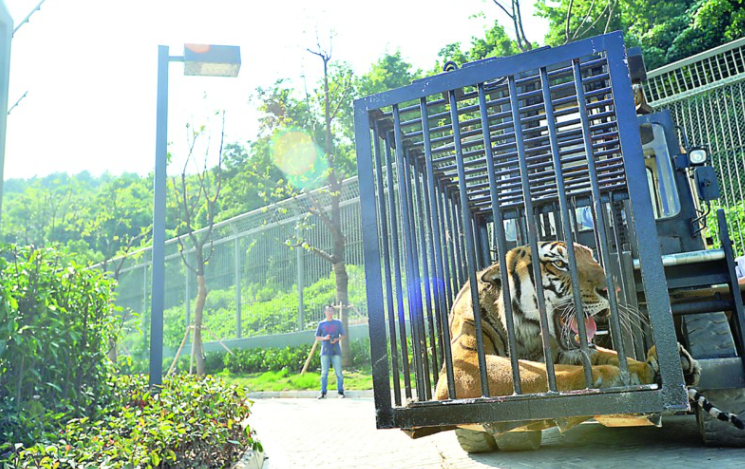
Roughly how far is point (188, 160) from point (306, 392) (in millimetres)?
9167

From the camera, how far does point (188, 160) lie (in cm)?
1905

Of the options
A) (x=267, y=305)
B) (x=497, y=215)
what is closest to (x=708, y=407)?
(x=497, y=215)

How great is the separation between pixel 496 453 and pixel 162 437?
2.65 metres

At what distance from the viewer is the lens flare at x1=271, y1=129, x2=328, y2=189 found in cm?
1856

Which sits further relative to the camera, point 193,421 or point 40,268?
point 40,268

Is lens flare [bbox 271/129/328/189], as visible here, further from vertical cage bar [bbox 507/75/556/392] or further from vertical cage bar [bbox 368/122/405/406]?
vertical cage bar [bbox 507/75/556/392]

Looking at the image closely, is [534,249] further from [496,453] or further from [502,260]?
[496,453]

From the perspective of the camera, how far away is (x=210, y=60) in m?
7.11

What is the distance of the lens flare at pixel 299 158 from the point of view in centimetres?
1856

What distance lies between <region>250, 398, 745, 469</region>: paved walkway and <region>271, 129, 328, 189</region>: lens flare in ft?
37.0

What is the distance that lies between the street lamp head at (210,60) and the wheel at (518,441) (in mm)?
4955

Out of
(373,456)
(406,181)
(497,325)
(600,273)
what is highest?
(406,181)

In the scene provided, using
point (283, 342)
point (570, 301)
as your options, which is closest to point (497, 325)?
point (570, 301)

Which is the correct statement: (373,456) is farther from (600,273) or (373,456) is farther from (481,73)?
(481,73)
